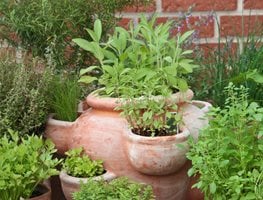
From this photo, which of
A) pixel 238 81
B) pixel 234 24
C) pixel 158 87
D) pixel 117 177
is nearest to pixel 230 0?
pixel 234 24

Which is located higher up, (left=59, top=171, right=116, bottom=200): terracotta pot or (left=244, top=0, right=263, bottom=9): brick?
(left=244, top=0, right=263, bottom=9): brick

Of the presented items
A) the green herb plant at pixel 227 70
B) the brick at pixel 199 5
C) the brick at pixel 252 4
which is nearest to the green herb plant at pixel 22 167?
the green herb plant at pixel 227 70

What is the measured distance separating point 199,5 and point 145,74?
73 centimetres

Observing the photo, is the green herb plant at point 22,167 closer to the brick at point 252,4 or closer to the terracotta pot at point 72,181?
the terracotta pot at point 72,181

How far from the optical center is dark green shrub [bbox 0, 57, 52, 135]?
1757mm

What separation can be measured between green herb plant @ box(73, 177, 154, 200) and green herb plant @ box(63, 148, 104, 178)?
89mm

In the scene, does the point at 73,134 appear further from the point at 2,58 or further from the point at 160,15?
the point at 160,15

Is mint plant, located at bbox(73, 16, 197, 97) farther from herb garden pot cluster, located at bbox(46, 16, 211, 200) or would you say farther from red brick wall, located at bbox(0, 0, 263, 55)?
red brick wall, located at bbox(0, 0, 263, 55)

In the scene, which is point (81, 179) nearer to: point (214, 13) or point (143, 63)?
point (143, 63)

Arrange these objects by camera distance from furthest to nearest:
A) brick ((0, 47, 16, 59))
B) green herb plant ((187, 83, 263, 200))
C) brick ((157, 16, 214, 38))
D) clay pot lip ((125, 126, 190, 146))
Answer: brick ((157, 16, 214, 38)), brick ((0, 47, 16, 59)), clay pot lip ((125, 126, 190, 146)), green herb plant ((187, 83, 263, 200))

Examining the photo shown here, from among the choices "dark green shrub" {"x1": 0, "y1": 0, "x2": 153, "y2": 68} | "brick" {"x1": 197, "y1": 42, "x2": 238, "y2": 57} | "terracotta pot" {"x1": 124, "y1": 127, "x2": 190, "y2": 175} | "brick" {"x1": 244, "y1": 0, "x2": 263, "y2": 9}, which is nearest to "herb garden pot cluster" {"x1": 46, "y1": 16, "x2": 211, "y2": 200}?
"terracotta pot" {"x1": 124, "y1": 127, "x2": 190, "y2": 175}

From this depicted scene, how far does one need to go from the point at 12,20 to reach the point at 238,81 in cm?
67

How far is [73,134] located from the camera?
69.5 inches

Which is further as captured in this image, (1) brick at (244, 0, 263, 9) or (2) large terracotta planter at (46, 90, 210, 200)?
(1) brick at (244, 0, 263, 9)
